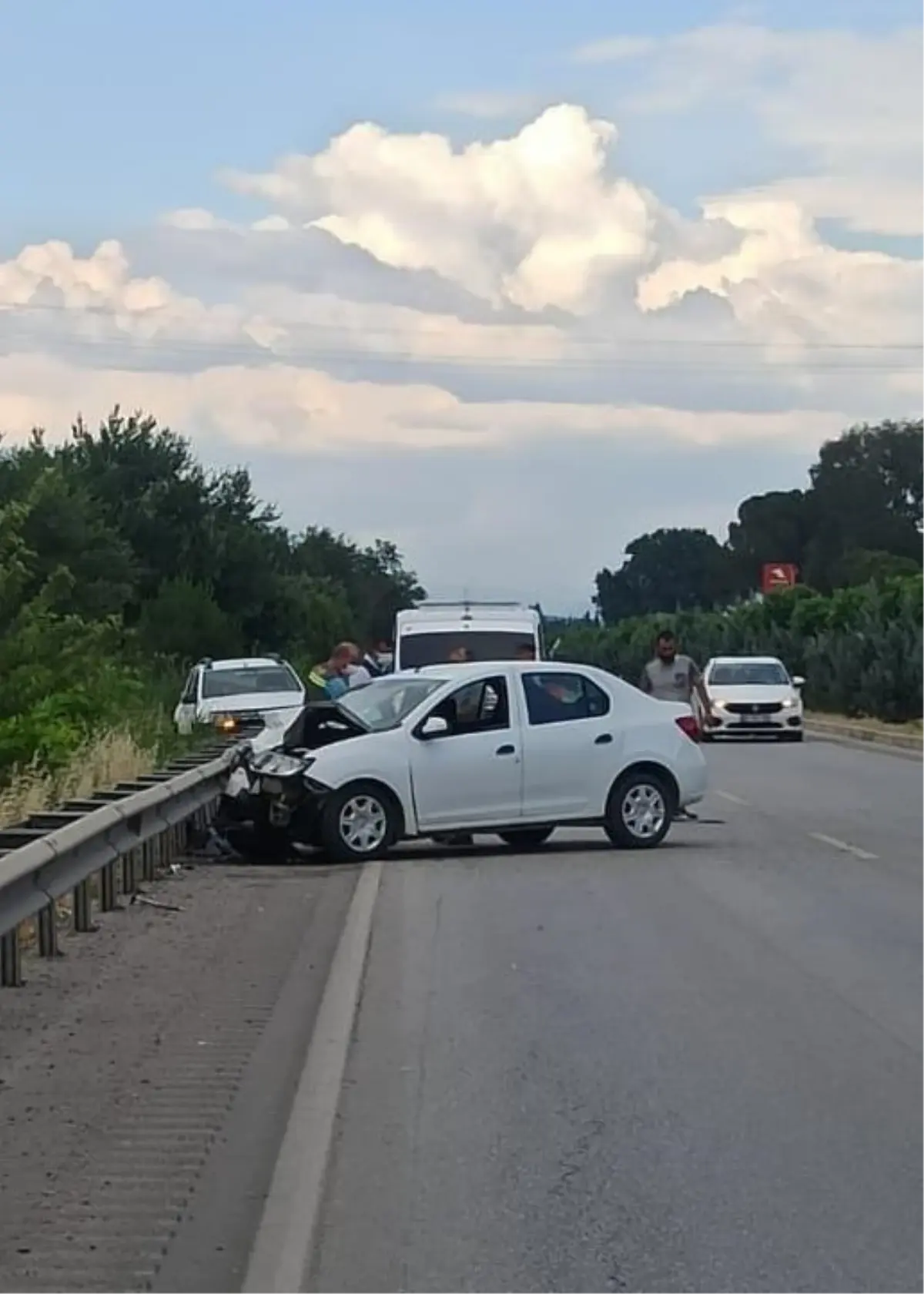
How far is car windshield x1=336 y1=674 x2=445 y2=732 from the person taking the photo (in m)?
20.0

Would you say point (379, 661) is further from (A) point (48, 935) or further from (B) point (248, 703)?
(A) point (48, 935)

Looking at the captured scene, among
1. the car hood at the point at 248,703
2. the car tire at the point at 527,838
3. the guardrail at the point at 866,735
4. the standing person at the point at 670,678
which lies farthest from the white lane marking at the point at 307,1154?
the guardrail at the point at 866,735

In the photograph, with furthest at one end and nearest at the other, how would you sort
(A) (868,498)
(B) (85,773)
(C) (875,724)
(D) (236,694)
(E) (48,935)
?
(A) (868,498) < (C) (875,724) < (D) (236,694) < (B) (85,773) < (E) (48,935)

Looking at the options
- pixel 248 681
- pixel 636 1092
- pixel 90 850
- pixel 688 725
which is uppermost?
pixel 248 681

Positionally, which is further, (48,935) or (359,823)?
(359,823)

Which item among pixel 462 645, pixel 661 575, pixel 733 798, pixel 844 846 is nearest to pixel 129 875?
pixel 844 846

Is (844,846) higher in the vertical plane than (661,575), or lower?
lower

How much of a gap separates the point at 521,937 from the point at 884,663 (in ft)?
117

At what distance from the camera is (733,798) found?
27.1m

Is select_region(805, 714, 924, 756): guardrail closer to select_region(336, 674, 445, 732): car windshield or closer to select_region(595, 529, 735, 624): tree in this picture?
select_region(336, 674, 445, 732): car windshield

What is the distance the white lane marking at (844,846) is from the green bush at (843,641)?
85.7 feet

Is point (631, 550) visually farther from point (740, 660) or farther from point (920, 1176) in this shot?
point (920, 1176)

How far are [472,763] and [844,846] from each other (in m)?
3.31

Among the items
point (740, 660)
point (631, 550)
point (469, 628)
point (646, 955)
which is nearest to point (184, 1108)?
point (646, 955)
